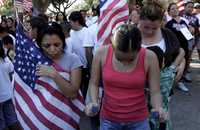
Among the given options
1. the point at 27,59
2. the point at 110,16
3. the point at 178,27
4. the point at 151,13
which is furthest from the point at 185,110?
the point at 27,59

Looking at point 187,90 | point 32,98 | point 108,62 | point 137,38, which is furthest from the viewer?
point 187,90

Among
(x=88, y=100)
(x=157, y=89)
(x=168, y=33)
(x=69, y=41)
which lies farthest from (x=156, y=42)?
(x=69, y=41)

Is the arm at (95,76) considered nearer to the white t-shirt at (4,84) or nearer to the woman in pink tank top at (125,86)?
the woman in pink tank top at (125,86)

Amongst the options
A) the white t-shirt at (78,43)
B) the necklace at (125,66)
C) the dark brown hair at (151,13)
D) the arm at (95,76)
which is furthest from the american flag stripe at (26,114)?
the white t-shirt at (78,43)

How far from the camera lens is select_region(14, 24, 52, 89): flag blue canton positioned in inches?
137

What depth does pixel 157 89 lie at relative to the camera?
129 inches

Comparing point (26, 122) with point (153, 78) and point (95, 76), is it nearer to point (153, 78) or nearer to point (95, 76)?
point (95, 76)

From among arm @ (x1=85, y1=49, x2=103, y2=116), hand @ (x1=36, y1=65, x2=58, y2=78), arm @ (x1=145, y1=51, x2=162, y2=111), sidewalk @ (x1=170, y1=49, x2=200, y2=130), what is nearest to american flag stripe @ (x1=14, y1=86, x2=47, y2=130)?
hand @ (x1=36, y1=65, x2=58, y2=78)

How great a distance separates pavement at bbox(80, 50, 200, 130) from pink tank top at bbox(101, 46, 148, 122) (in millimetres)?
3376

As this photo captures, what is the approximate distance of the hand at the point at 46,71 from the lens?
335 centimetres

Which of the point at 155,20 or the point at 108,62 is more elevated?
the point at 155,20

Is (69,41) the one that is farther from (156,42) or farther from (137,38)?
(137,38)

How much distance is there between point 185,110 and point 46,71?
4.68 metres

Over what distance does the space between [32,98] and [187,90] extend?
609cm
